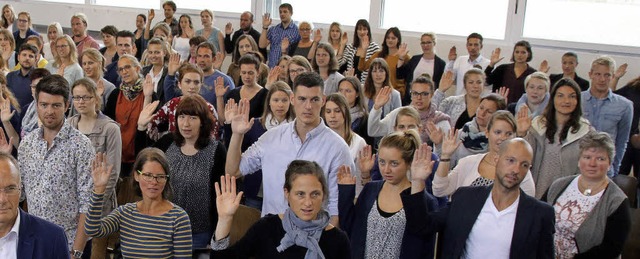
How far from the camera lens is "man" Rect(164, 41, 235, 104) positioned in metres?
5.98

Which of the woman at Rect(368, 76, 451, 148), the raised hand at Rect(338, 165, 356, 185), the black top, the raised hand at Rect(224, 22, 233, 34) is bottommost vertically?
the black top

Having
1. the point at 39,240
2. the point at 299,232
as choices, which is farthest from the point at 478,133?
the point at 39,240

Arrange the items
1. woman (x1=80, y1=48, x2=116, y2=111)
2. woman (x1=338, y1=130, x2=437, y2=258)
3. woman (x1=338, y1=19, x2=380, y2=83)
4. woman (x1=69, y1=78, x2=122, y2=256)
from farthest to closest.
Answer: woman (x1=338, y1=19, x2=380, y2=83), woman (x1=80, y1=48, x2=116, y2=111), woman (x1=69, y1=78, x2=122, y2=256), woman (x1=338, y1=130, x2=437, y2=258)

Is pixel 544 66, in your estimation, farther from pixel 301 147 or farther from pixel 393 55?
pixel 301 147

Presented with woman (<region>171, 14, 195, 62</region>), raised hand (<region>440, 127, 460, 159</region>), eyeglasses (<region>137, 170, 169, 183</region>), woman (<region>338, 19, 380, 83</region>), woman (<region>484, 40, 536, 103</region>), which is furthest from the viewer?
woman (<region>171, 14, 195, 62</region>)

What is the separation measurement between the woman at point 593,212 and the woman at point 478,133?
3.75 feet

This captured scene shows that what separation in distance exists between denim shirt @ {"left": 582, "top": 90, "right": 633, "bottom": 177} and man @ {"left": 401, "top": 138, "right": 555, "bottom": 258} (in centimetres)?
259

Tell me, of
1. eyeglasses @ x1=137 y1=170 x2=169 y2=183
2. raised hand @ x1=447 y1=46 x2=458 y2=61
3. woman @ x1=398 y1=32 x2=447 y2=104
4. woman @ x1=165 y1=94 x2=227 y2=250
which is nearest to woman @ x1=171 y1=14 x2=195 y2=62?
woman @ x1=398 y1=32 x2=447 y2=104

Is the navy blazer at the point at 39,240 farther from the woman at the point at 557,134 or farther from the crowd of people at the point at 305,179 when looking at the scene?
the woman at the point at 557,134

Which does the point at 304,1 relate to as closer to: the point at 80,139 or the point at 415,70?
the point at 415,70

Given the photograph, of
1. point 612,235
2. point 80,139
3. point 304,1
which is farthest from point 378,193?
point 304,1

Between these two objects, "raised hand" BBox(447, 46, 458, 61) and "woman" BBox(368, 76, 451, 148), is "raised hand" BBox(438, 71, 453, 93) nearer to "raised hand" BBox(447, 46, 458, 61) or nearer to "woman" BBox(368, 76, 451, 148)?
"woman" BBox(368, 76, 451, 148)

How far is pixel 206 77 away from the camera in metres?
6.41

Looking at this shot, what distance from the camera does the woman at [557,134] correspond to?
4.47m
